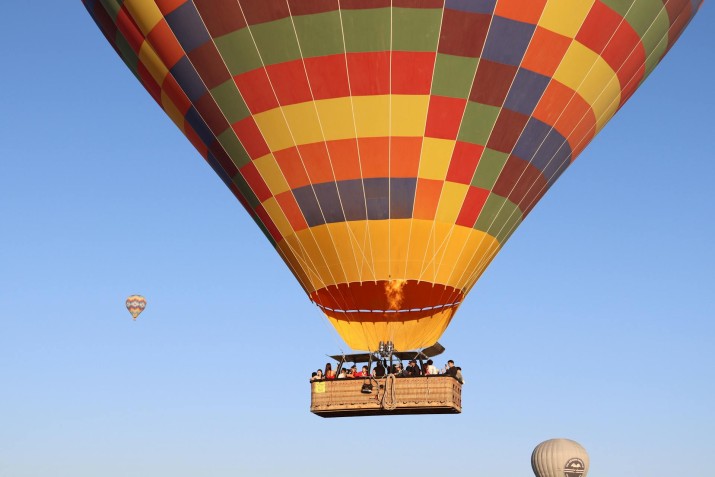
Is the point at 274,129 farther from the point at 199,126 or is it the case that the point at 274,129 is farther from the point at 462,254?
the point at 462,254

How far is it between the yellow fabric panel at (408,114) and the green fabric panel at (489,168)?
94 centimetres

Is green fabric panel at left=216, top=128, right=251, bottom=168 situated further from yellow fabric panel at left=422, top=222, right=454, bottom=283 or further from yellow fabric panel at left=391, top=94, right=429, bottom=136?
yellow fabric panel at left=422, top=222, right=454, bottom=283

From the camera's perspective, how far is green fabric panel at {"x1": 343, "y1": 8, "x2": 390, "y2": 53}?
15.0 metres

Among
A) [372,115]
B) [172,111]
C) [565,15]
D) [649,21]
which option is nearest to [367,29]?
[372,115]

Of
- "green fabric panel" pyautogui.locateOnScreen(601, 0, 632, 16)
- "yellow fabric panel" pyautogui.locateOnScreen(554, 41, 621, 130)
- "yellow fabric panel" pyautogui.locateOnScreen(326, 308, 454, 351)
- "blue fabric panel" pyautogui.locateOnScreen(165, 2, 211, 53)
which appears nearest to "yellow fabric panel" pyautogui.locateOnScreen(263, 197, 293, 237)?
"yellow fabric panel" pyautogui.locateOnScreen(326, 308, 454, 351)

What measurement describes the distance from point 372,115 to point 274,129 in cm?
135

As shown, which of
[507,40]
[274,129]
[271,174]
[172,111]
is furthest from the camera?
[172,111]

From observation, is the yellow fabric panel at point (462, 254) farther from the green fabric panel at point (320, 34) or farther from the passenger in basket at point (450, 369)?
the green fabric panel at point (320, 34)

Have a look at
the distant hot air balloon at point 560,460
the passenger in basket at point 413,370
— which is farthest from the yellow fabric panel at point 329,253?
the distant hot air balloon at point 560,460

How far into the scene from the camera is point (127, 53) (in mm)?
17328

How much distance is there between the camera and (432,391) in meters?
14.9

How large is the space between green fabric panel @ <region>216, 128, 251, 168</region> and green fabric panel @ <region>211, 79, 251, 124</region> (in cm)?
22

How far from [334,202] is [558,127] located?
326 centimetres

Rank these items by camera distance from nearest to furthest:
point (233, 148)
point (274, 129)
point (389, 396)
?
point (389, 396)
point (274, 129)
point (233, 148)
